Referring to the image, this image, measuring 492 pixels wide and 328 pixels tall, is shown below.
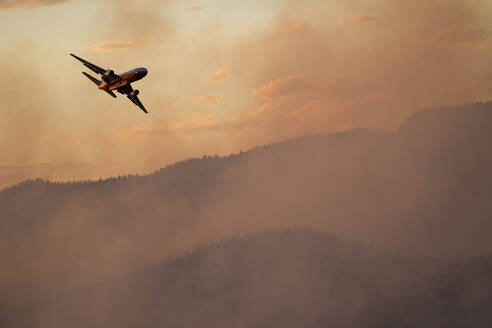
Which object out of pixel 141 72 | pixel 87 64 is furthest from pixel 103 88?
pixel 141 72

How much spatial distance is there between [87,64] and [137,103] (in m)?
18.7

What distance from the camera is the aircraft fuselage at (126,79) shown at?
140375 millimetres

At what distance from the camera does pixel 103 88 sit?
151 metres

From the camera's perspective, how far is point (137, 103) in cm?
15588

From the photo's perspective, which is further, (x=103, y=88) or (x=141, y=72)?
(x=103, y=88)

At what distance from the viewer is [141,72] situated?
13975 centimetres

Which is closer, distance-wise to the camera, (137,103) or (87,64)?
(87,64)

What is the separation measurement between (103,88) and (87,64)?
342 inches

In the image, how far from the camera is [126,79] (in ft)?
472

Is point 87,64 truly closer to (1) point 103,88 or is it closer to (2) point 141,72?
(1) point 103,88

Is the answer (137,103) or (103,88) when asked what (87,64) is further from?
(137,103)

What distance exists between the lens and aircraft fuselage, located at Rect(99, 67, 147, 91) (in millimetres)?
140375
